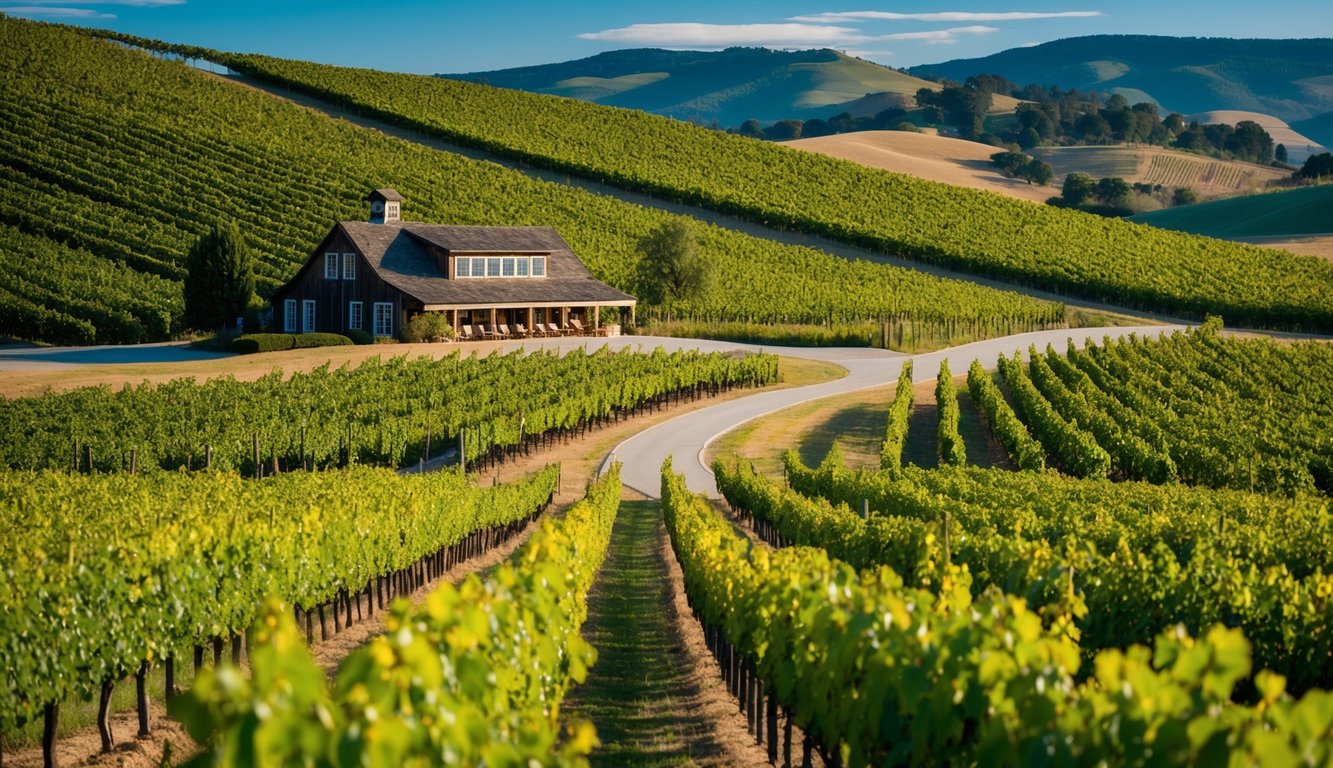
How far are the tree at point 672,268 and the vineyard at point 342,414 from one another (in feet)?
67.4

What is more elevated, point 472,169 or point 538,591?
point 472,169

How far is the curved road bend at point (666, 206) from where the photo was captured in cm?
8531

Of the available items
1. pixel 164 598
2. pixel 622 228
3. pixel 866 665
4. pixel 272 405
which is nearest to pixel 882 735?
pixel 866 665

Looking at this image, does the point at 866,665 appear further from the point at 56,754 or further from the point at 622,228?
the point at 622,228

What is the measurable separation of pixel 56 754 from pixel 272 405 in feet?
78.3

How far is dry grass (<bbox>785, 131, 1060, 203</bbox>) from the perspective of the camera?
137750 millimetres

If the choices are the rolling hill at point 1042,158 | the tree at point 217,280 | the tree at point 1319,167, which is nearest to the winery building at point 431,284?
the tree at point 217,280

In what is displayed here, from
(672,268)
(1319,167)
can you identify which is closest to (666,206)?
(672,268)

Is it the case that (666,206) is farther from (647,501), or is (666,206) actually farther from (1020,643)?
(1020,643)

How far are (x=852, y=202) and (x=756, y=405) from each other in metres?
58.3

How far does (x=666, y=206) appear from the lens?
100188 mm

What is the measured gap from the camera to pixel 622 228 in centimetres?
8831

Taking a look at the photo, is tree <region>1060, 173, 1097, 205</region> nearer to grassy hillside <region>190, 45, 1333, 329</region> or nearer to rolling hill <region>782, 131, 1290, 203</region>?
rolling hill <region>782, 131, 1290, 203</region>

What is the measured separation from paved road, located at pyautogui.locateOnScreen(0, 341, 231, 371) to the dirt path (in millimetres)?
31344
